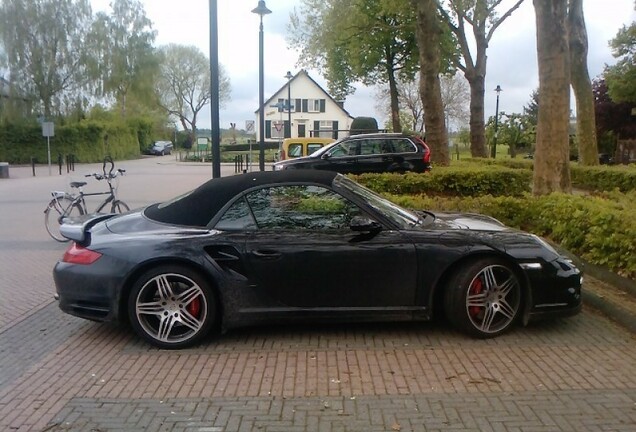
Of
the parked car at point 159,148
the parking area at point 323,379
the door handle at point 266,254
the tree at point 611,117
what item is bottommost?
the parking area at point 323,379

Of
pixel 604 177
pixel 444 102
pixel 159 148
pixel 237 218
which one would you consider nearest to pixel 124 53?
pixel 159 148

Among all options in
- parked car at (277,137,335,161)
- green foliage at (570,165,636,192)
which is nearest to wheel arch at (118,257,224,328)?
green foliage at (570,165,636,192)

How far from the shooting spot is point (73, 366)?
4.33 m

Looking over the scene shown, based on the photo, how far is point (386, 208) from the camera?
5.01 meters

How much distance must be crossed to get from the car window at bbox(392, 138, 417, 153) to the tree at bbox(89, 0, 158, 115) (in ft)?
131

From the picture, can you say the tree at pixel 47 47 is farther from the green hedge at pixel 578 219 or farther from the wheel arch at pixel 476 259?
the wheel arch at pixel 476 259

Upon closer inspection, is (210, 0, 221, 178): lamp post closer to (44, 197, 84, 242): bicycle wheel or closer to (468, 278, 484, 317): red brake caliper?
(44, 197, 84, 242): bicycle wheel

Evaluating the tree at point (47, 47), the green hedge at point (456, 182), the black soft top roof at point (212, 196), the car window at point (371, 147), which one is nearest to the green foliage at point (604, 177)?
the green hedge at point (456, 182)

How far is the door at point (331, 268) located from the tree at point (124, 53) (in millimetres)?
48766

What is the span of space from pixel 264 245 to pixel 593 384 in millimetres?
2573

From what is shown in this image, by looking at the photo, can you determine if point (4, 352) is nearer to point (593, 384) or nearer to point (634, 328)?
point (593, 384)

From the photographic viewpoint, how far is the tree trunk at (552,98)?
927cm

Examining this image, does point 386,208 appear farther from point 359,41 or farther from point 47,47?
point 47,47

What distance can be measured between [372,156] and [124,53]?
4620cm
